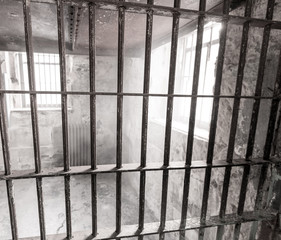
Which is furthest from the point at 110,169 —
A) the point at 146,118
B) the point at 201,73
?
the point at 201,73

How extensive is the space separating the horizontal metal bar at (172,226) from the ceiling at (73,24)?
1407 millimetres

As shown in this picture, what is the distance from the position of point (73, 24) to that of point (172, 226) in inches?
77.6

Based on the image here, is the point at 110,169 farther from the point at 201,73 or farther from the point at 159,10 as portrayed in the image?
the point at 201,73

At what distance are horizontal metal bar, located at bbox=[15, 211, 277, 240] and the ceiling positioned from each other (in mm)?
1407

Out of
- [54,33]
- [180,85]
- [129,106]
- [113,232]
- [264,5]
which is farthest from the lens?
[129,106]

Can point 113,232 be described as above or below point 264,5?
below

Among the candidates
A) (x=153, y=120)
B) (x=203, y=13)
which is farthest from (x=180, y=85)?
(x=203, y=13)

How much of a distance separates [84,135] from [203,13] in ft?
15.8

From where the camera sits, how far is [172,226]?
4.69 ft

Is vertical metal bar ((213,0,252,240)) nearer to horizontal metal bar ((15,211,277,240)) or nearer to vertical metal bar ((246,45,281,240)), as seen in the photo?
horizontal metal bar ((15,211,277,240))

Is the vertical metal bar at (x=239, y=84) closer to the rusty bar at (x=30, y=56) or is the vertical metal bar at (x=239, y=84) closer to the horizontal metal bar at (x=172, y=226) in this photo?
the horizontal metal bar at (x=172, y=226)

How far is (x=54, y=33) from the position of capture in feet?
8.23

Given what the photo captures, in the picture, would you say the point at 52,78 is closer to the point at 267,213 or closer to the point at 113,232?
the point at 113,232

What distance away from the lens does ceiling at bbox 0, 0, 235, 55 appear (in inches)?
66.4
